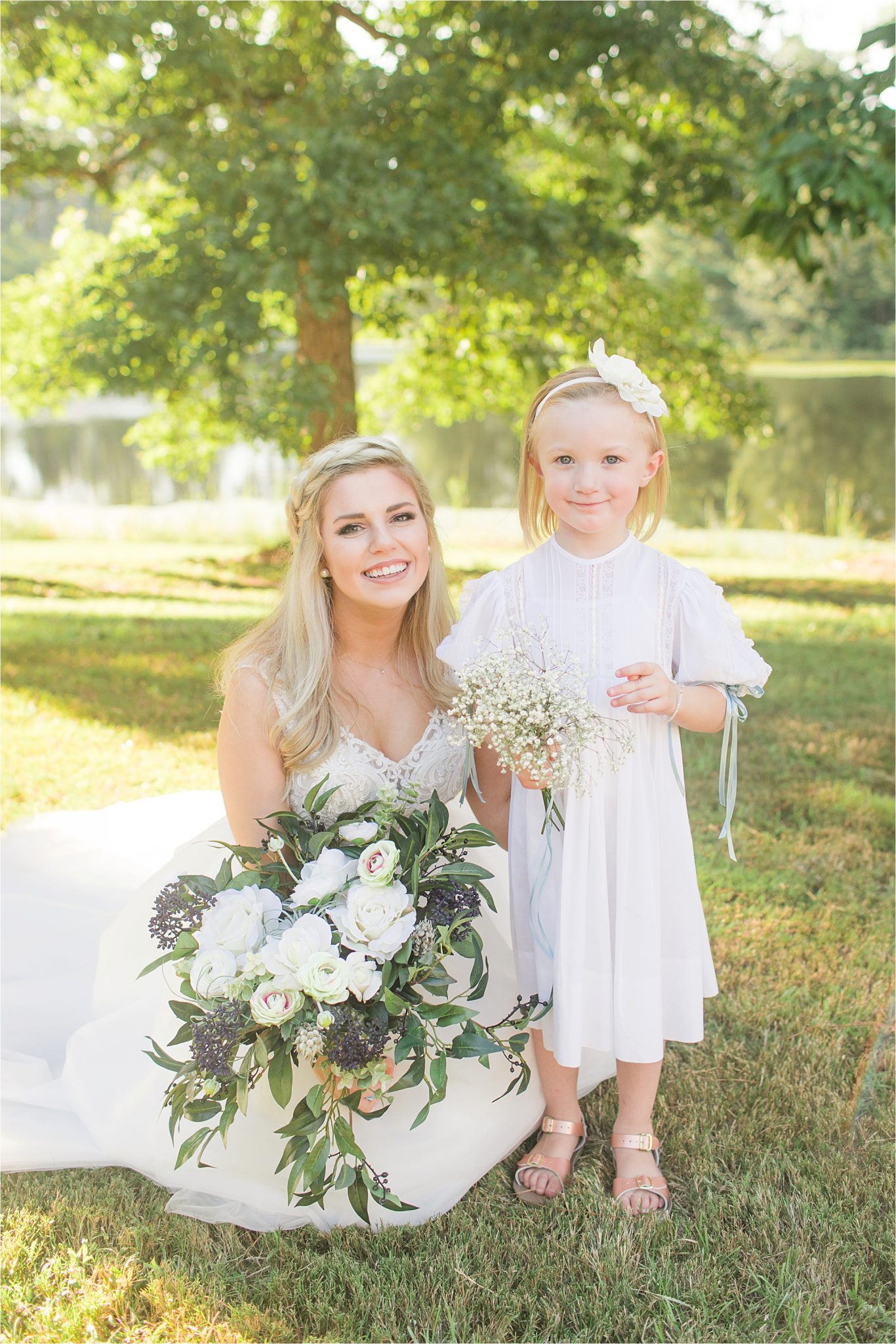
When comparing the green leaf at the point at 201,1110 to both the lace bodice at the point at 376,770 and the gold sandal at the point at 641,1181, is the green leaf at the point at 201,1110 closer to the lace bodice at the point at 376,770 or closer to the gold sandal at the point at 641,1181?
the lace bodice at the point at 376,770

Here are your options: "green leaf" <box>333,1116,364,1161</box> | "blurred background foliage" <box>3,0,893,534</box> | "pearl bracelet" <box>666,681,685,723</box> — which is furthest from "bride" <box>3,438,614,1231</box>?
"blurred background foliage" <box>3,0,893,534</box>

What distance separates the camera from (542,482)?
98.0 inches

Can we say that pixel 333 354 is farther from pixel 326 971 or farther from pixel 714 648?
pixel 326 971

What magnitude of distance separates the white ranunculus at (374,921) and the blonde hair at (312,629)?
0.59 metres

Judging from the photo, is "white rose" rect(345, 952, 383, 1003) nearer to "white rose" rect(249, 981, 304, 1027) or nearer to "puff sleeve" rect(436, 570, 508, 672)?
"white rose" rect(249, 981, 304, 1027)

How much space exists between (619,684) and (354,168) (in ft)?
18.4

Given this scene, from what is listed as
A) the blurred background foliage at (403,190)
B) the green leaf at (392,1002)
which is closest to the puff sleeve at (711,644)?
the green leaf at (392,1002)

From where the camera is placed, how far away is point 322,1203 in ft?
7.86

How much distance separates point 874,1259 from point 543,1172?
2.54 feet

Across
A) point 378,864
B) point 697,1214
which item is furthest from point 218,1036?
point 697,1214

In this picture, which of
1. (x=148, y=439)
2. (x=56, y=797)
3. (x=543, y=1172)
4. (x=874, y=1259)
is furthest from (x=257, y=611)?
(x=874, y=1259)

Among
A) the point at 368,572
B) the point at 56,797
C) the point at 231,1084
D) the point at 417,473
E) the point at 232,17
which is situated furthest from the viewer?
the point at 232,17

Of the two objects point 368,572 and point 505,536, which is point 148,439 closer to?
point 505,536

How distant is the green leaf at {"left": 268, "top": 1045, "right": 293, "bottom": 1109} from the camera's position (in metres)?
2.07
